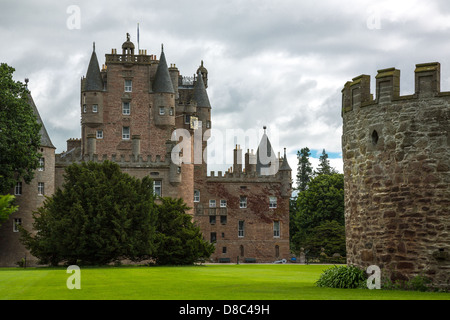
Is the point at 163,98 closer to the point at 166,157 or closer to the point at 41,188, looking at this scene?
the point at 166,157

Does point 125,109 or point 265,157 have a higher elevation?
point 125,109

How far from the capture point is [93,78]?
70.4 meters

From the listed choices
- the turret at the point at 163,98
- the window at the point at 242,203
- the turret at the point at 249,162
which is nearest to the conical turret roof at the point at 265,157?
the turret at the point at 249,162

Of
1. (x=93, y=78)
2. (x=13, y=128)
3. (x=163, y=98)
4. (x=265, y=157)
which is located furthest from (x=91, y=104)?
(x=265, y=157)

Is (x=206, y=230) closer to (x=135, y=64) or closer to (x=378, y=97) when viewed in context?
(x=135, y=64)

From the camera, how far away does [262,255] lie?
246 feet

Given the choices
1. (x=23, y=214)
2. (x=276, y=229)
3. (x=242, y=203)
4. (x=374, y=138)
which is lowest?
(x=276, y=229)

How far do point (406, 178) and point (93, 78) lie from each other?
55.5 metres

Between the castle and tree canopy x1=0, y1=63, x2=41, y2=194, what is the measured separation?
25.3ft

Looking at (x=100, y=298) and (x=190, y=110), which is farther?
(x=190, y=110)

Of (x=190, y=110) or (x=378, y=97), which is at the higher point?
(x=190, y=110)

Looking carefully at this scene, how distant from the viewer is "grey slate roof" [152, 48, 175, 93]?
235 feet

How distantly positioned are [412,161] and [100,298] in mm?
8417
